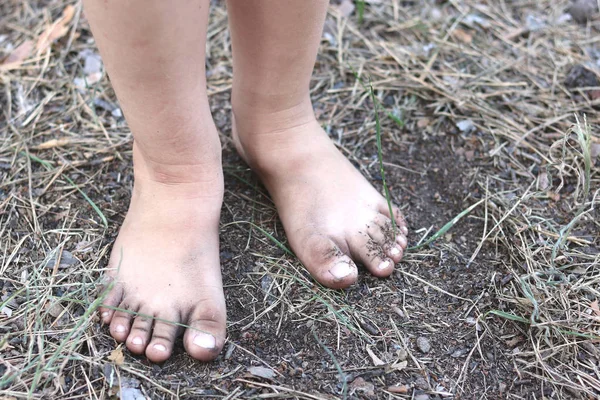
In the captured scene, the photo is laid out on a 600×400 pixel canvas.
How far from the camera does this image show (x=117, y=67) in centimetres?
85

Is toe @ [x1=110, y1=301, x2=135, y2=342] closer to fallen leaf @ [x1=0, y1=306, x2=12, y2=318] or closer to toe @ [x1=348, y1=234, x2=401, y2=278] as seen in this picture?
fallen leaf @ [x1=0, y1=306, x2=12, y2=318]

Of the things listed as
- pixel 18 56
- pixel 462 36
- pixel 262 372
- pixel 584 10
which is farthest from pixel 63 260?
pixel 584 10

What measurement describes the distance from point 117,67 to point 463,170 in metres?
0.90

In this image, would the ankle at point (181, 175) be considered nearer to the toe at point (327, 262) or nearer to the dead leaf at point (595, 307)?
the toe at point (327, 262)

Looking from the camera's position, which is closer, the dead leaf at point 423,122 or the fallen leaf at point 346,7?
the dead leaf at point 423,122

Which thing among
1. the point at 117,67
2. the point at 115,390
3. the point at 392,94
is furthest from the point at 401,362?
the point at 392,94

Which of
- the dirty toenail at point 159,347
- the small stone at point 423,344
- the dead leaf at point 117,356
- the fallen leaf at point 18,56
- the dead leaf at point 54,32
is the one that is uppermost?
the dead leaf at point 54,32

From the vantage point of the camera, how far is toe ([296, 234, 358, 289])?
1107mm

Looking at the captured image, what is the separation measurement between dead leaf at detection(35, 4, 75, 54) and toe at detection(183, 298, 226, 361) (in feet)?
3.58

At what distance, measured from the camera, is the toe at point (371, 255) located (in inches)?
45.0

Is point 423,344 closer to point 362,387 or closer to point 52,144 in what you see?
point 362,387

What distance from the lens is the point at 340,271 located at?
1106 millimetres

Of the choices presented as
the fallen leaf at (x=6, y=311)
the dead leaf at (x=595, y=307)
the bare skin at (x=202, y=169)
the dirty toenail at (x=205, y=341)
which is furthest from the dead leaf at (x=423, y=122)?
the fallen leaf at (x=6, y=311)

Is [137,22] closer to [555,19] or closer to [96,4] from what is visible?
[96,4]
